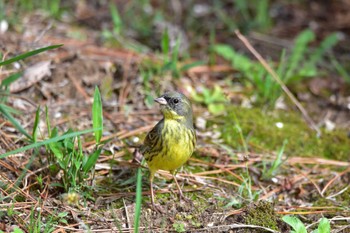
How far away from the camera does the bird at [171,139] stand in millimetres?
4141

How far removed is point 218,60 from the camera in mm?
7312

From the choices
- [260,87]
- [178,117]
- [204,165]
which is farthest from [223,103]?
[178,117]

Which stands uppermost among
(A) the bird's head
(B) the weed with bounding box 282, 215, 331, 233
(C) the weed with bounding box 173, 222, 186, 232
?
(A) the bird's head

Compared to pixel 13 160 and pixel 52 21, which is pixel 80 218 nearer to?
pixel 13 160

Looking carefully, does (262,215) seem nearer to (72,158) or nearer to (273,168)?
(273,168)

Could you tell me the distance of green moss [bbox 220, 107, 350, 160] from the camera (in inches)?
215

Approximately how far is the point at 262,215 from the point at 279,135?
1654 mm

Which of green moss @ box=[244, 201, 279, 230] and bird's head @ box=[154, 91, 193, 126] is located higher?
bird's head @ box=[154, 91, 193, 126]

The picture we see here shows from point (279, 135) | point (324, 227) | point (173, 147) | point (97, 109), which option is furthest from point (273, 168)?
point (97, 109)

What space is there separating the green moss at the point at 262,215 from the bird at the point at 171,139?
553 mm

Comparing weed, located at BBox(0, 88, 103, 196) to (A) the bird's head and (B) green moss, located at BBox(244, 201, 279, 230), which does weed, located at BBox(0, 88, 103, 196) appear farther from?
(B) green moss, located at BBox(244, 201, 279, 230)

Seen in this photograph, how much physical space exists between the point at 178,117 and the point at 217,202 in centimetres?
75

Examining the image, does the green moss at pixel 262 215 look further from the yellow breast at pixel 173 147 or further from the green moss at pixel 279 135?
the green moss at pixel 279 135

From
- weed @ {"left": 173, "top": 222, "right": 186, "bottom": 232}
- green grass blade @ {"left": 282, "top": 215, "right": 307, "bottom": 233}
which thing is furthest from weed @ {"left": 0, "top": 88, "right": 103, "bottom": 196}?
green grass blade @ {"left": 282, "top": 215, "right": 307, "bottom": 233}
